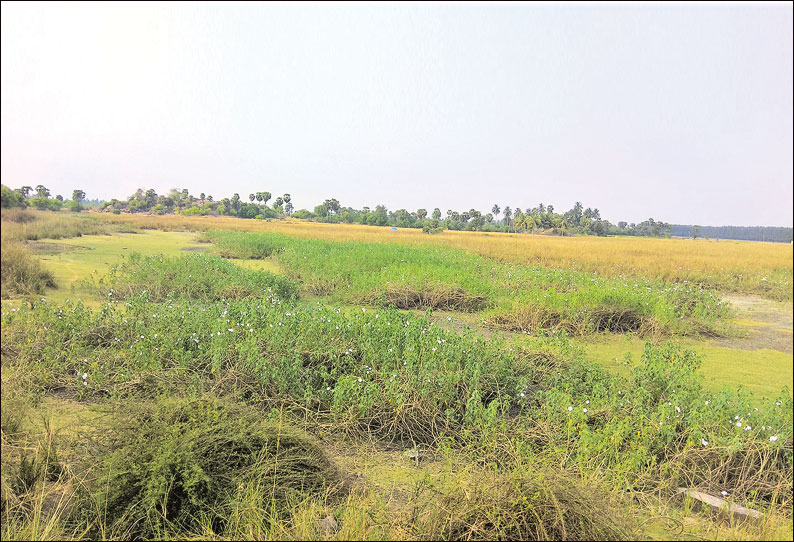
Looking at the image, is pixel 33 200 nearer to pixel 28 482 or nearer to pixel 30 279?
pixel 28 482

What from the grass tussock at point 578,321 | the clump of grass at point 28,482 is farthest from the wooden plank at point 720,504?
the grass tussock at point 578,321

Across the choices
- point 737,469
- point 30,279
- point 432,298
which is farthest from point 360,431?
point 30,279

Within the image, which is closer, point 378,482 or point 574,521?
A: point 574,521

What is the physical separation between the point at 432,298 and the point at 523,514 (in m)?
7.04

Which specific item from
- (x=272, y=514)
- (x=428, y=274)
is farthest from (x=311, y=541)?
(x=428, y=274)

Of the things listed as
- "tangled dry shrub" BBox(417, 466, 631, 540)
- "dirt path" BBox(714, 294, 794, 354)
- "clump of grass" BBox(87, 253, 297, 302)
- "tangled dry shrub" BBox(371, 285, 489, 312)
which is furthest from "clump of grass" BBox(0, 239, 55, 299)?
"dirt path" BBox(714, 294, 794, 354)

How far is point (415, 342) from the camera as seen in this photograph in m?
4.67

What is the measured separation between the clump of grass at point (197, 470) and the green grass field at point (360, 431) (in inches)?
0.5

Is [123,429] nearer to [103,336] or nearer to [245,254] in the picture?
[103,336]

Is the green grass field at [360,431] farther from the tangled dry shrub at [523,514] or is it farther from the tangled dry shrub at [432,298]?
the tangled dry shrub at [432,298]

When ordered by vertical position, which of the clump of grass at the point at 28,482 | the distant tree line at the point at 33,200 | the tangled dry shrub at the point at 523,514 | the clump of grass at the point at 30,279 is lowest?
the clump of grass at the point at 28,482

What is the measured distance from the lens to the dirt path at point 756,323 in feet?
23.0

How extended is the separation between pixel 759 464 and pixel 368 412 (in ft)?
9.04

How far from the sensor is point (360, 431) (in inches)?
143
